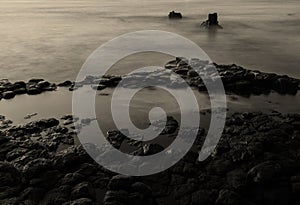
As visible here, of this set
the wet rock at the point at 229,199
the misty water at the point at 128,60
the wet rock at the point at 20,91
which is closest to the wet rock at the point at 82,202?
the wet rock at the point at 229,199

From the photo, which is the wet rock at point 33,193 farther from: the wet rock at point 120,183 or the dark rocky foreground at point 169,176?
the wet rock at point 120,183

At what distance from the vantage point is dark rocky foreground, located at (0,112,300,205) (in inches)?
421

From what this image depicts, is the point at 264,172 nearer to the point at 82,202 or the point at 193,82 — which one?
the point at 82,202

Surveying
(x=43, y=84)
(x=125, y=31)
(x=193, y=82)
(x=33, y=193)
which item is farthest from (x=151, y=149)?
(x=125, y=31)

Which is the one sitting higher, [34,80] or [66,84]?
[34,80]

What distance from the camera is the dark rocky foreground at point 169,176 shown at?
421 inches

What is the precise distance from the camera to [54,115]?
1722cm

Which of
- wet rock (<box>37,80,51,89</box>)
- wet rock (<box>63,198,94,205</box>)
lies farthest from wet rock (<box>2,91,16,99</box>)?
wet rock (<box>63,198,94,205</box>)

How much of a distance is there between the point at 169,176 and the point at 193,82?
10310mm

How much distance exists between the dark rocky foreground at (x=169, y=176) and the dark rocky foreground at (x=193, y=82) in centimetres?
612

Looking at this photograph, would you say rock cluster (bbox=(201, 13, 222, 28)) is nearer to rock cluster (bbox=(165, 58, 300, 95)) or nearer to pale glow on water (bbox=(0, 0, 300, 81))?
pale glow on water (bbox=(0, 0, 300, 81))

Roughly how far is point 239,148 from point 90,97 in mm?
9314

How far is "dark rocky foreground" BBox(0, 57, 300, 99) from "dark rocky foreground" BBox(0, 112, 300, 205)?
6123 millimetres

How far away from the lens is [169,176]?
11766 millimetres
